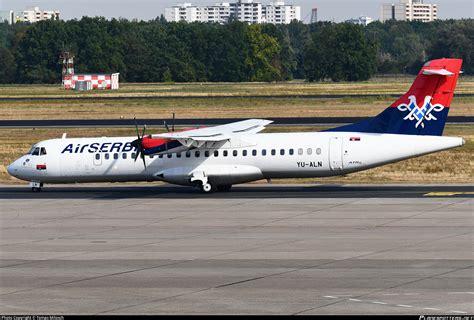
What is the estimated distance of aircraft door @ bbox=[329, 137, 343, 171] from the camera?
40844 mm

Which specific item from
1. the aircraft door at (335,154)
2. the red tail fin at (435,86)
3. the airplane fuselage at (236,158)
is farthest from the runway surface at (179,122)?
the aircraft door at (335,154)

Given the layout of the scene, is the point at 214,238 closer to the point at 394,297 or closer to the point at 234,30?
the point at 394,297

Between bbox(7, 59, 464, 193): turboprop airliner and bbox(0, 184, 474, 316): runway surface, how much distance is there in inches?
43.0

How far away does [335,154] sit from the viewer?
4084cm

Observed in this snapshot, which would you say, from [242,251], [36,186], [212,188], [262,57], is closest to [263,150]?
[212,188]

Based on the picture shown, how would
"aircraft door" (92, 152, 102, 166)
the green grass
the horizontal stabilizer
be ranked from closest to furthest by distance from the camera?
1. the horizontal stabilizer
2. "aircraft door" (92, 152, 102, 166)
3. the green grass

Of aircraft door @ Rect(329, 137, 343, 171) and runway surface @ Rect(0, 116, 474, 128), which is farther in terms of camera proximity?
runway surface @ Rect(0, 116, 474, 128)

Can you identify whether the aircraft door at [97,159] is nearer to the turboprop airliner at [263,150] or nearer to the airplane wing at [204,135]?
the turboprop airliner at [263,150]

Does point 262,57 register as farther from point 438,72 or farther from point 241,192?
point 438,72

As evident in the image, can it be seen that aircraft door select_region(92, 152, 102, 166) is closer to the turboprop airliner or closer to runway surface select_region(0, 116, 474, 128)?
the turboprop airliner

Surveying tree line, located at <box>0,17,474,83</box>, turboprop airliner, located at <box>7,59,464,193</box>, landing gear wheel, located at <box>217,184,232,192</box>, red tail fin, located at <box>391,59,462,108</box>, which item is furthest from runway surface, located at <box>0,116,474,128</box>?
tree line, located at <box>0,17,474,83</box>

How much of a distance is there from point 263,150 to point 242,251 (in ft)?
45.7

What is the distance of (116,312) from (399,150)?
22378 mm

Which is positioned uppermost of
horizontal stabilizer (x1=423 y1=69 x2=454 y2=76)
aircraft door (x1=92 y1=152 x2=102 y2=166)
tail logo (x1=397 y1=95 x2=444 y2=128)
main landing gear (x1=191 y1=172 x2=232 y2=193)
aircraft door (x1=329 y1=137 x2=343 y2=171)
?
horizontal stabilizer (x1=423 y1=69 x2=454 y2=76)
